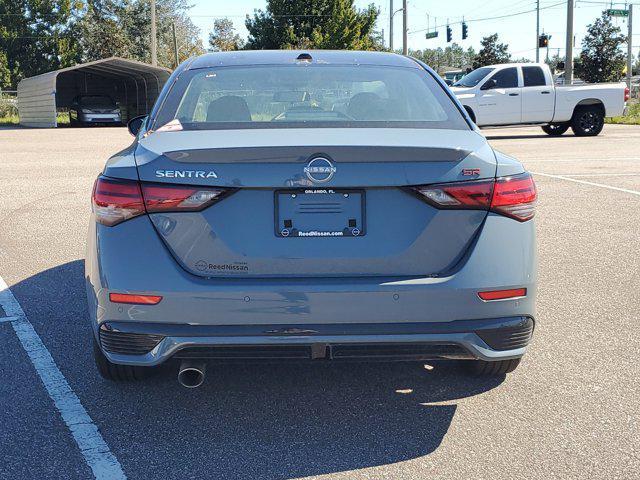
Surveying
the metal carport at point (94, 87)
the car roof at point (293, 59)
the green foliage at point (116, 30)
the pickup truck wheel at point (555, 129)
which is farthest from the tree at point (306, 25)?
the car roof at point (293, 59)

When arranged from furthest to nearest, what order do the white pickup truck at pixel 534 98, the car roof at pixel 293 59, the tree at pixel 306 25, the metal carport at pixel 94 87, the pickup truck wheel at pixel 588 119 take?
the tree at pixel 306 25, the metal carport at pixel 94 87, the pickup truck wheel at pixel 588 119, the white pickup truck at pixel 534 98, the car roof at pixel 293 59

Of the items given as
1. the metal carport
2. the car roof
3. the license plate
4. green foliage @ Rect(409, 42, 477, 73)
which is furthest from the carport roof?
green foliage @ Rect(409, 42, 477, 73)

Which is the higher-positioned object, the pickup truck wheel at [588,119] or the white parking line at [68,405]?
the pickup truck wheel at [588,119]

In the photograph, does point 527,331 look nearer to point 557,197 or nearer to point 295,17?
point 557,197

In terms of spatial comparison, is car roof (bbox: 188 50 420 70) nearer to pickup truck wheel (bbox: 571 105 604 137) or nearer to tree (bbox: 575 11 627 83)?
pickup truck wheel (bbox: 571 105 604 137)

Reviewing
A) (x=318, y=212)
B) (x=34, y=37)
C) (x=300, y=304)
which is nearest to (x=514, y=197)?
(x=318, y=212)

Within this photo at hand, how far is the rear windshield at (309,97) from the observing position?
12.7ft

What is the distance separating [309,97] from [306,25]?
50.5 meters

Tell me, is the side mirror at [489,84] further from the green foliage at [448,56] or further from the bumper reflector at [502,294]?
the green foliage at [448,56]

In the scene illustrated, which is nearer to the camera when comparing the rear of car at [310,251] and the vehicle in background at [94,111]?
the rear of car at [310,251]

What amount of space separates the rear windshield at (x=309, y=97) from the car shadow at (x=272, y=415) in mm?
1176

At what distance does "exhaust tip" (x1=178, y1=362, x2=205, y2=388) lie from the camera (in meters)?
3.39

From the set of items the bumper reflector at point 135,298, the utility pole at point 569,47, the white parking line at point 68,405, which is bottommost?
the white parking line at point 68,405

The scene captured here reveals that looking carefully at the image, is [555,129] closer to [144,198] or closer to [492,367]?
[492,367]
